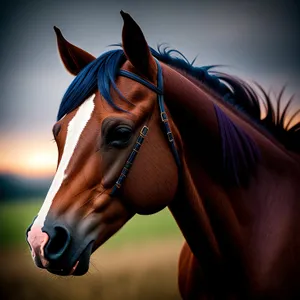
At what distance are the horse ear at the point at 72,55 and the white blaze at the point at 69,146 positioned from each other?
0.29m

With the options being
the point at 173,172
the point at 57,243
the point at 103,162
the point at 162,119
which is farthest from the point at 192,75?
the point at 57,243

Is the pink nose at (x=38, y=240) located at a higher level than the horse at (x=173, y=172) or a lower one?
lower

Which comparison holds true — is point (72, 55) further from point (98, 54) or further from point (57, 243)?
point (98, 54)

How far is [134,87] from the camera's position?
4.61 feet

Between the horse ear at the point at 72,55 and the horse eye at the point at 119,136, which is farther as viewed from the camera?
the horse ear at the point at 72,55

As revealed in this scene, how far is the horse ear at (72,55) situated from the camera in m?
1.60

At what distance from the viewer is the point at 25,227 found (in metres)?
2.53

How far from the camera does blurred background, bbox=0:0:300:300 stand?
2.53 metres

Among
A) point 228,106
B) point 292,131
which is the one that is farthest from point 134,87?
point 292,131

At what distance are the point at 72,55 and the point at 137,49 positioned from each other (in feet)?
1.12

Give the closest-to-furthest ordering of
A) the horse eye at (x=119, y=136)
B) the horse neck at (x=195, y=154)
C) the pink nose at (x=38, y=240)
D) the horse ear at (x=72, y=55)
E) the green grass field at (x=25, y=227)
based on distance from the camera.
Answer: the pink nose at (x=38, y=240) < the horse eye at (x=119, y=136) < the horse neck at (x=195, y=154) < the horse ear at (x=72, y=55) < the green grass field at (x=25, y=227)

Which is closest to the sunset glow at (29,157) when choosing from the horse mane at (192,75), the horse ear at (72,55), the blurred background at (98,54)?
the blurred background at (98,54)

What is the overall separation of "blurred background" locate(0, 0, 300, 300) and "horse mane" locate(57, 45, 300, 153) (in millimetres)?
799

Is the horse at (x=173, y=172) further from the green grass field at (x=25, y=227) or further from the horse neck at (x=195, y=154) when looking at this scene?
the green grass field at (x=25, y=227)
